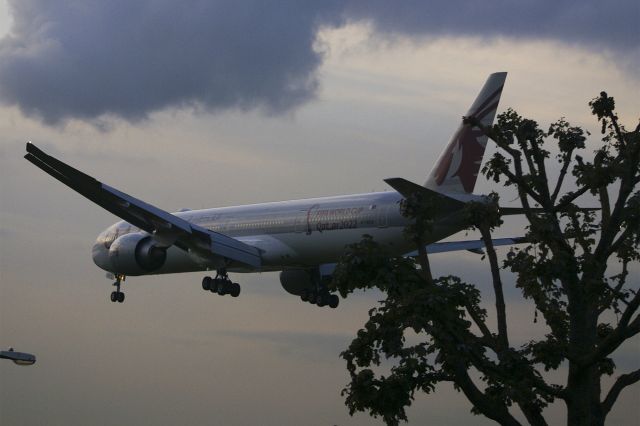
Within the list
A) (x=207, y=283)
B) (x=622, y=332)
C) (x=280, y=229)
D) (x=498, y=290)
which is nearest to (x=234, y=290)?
(x=207, y=283)

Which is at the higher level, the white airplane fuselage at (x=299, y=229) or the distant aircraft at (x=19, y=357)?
the white airplane fuselage at (x=299, y=229)

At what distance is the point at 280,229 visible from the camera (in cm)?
5488

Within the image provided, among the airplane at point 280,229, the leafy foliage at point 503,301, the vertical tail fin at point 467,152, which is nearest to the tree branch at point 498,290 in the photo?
the leafy foliage at point 503,301

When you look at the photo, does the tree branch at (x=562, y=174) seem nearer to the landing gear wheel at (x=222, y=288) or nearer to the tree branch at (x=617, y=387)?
the tree branch at (x=617, y=387)

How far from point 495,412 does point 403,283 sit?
3830mm

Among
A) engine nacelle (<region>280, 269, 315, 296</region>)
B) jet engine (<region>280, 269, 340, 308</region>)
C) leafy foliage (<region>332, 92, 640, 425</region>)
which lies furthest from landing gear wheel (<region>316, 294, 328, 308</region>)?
leafy foliage (<region>332, 92, 640, 425</region>)

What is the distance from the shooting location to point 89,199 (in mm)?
51531

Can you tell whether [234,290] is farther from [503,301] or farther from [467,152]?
[503,301]

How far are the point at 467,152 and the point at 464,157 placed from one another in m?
0.34

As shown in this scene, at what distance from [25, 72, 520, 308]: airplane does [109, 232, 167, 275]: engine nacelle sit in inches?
2.0

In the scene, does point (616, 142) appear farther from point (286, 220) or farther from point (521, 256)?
point (286, 220)

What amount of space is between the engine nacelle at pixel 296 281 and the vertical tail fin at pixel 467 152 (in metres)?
11.3

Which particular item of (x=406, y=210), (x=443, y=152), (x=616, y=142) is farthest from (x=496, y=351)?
(x=443, y=152)

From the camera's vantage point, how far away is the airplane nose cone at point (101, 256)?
5938cm
